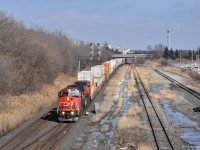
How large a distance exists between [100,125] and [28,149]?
7575 mm

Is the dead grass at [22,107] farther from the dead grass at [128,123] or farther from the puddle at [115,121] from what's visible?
the dead grass at [128,123]

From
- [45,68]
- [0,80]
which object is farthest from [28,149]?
[45,68]

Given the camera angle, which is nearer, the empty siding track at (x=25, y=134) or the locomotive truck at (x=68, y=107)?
the empty siding track at (x=25, y=134)

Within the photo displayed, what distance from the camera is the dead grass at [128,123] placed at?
23938 mm

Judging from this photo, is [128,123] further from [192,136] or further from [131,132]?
[192,136]

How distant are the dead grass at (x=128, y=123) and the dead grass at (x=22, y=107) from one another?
6.80 metres

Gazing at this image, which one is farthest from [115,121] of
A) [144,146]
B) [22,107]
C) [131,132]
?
[22,107]

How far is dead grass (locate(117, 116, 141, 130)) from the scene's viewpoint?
78.5 ft

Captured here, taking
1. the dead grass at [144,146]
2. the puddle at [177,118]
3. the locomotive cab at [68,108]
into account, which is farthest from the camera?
the puddle at [177,118]

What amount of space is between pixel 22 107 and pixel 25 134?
8.35m

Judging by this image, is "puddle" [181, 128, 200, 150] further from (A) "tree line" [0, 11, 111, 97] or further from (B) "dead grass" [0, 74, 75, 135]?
(A) "tree line" [0, 11, 111, 97]

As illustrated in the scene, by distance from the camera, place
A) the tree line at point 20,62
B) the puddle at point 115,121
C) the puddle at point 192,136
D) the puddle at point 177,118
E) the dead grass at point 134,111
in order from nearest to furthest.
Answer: the puddle at point 192,136 < the puddle at point 115,121 < the puddle at point 177,118 < the dead grass at point 134,111 < the tree line at point 20,62

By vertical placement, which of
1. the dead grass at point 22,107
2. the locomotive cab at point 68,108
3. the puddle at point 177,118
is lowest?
the puddle at point 177,118

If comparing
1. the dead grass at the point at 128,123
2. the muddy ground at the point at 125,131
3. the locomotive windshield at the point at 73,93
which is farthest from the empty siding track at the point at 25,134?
the dead grass at the point at 128,123
